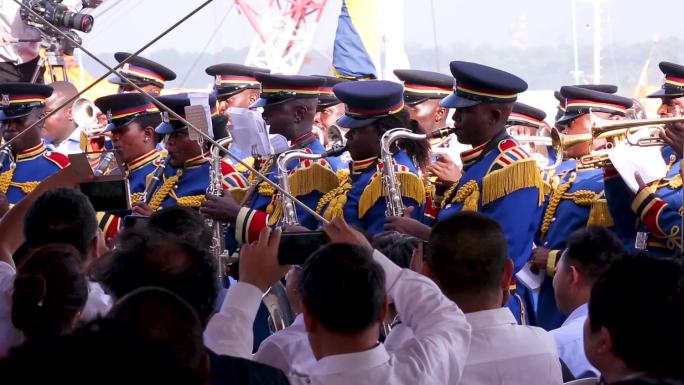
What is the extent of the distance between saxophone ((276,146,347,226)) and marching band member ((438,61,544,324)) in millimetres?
819

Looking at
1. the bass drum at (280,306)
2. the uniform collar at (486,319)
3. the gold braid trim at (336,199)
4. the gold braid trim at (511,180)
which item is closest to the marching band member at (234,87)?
the gold braid trim at (336,199)

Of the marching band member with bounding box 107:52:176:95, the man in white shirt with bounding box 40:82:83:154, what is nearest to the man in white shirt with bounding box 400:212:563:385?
the man in white shirt with bounding box 40:82:83:154

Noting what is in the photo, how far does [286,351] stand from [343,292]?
450 millimetres

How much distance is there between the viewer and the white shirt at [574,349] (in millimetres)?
3552

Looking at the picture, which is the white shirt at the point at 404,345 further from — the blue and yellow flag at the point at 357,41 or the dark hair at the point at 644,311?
the blue and yellow flag at the point at 357,41

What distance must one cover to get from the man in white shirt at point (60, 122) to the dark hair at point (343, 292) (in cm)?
571

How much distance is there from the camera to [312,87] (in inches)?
247

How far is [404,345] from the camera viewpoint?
2764mm

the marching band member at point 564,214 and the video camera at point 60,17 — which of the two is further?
the video camera at point 60,17

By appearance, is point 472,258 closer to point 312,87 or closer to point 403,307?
point 403,307

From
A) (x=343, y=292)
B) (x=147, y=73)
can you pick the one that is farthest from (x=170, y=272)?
(x=147, y=73)

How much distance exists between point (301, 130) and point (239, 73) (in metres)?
2.39

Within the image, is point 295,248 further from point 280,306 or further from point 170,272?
point 280,306

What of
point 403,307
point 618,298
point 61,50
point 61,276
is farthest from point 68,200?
point 61,50
